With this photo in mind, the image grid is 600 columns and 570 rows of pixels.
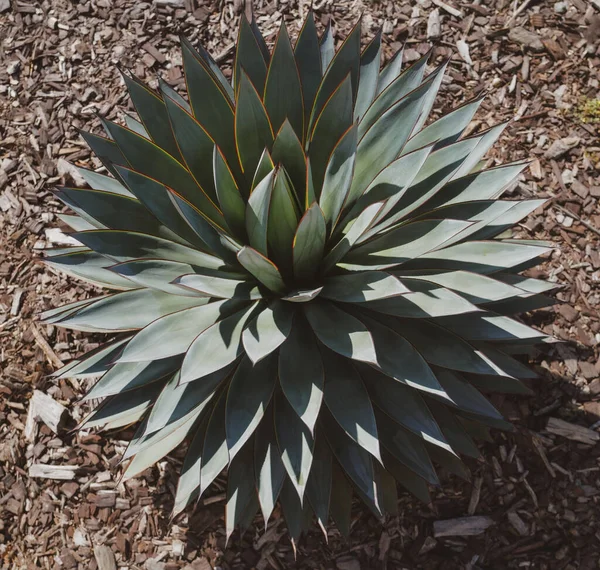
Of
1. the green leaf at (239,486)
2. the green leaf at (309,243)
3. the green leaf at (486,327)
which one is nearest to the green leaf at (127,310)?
the green leaf at (309,243)

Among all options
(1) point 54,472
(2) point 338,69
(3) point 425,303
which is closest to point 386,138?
(2) point 338,69

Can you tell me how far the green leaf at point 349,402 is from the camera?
198cm

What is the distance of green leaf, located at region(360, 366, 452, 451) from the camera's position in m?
2.09

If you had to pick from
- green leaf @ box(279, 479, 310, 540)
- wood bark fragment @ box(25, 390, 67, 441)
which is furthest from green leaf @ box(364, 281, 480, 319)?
wood bark fragment @ box(25, 390, 67, 441)

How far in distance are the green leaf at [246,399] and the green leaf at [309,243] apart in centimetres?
37

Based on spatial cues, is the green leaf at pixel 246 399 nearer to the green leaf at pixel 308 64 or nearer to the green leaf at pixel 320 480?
the green leaf at pixel 320 480

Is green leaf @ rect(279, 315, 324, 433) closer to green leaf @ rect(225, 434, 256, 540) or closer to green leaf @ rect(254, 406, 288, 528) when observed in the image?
green leaf @ rect(254, 406, 288, 528)

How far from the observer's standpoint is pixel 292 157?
2.12 meters

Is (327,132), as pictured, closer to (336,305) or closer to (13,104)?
(336,305)

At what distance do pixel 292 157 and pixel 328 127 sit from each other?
20 centimetres

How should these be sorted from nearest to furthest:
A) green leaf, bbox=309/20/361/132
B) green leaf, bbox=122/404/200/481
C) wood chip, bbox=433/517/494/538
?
1. green leaf, bbox=309/20/361/132
2. green leaf, bbox=122/404/200/481
3. wood chip, bbox=433/517/494/538

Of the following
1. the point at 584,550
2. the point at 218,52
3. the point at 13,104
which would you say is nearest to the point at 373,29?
the point at 218,52

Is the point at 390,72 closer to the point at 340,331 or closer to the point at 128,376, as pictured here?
the point at 340,331

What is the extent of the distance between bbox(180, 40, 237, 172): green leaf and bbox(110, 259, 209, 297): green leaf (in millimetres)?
502
